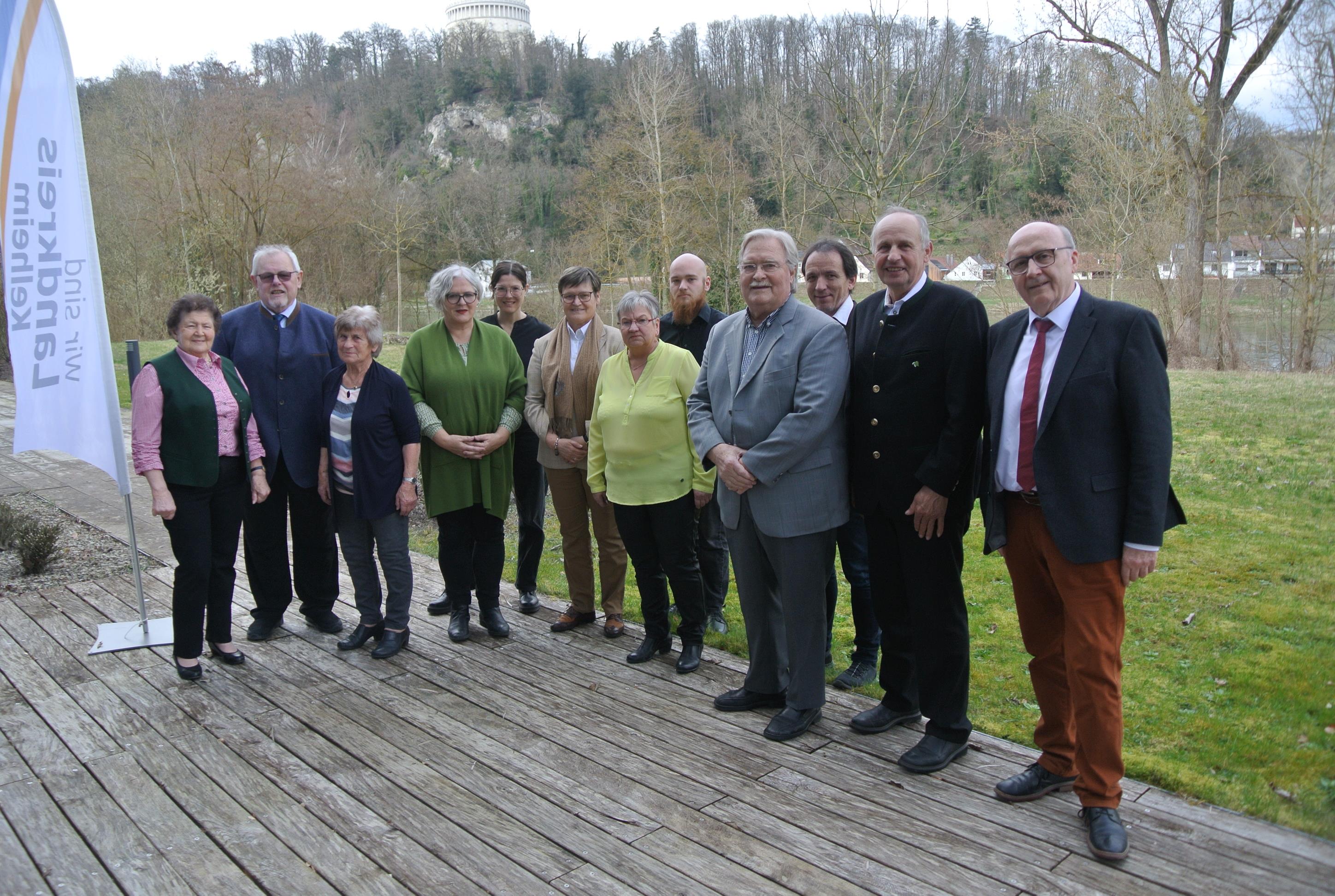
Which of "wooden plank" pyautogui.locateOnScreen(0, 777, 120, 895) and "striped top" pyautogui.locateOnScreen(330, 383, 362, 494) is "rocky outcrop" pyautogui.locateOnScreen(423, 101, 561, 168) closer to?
"striped top" pyautogui.locateOnScreen(330, 383, 362, 494)

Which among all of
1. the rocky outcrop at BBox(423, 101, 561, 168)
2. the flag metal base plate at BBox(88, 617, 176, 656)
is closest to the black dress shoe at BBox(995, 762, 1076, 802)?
the flag metal base plate at BBox(88, 617, 176, 656)

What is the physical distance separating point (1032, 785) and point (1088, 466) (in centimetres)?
108

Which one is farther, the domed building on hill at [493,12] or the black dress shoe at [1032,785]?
the domed building on hill at [493,12]

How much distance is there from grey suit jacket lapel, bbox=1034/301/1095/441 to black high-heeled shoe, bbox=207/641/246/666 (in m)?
3.61

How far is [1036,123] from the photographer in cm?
1994

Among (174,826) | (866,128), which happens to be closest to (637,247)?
(866,128)

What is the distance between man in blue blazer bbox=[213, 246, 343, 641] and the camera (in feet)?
13.9

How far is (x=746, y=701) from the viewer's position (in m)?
3.58

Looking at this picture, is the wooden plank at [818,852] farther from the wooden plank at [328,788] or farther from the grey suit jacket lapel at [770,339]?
the grey suit jacket lapel at [770,339]

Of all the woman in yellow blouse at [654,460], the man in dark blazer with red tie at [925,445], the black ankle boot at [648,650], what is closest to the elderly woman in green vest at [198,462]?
the woman in yellow blouse at [654,460]

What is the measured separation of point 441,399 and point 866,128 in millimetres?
10666

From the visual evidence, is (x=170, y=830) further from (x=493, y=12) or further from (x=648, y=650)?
(x=493, y=12)

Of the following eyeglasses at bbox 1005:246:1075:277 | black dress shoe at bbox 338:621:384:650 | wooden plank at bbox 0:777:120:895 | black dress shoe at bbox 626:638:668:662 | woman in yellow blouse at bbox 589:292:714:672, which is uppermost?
eyeglasses at bbox 1005:246:1075:277

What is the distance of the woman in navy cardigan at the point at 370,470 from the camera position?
4023 millimetres
